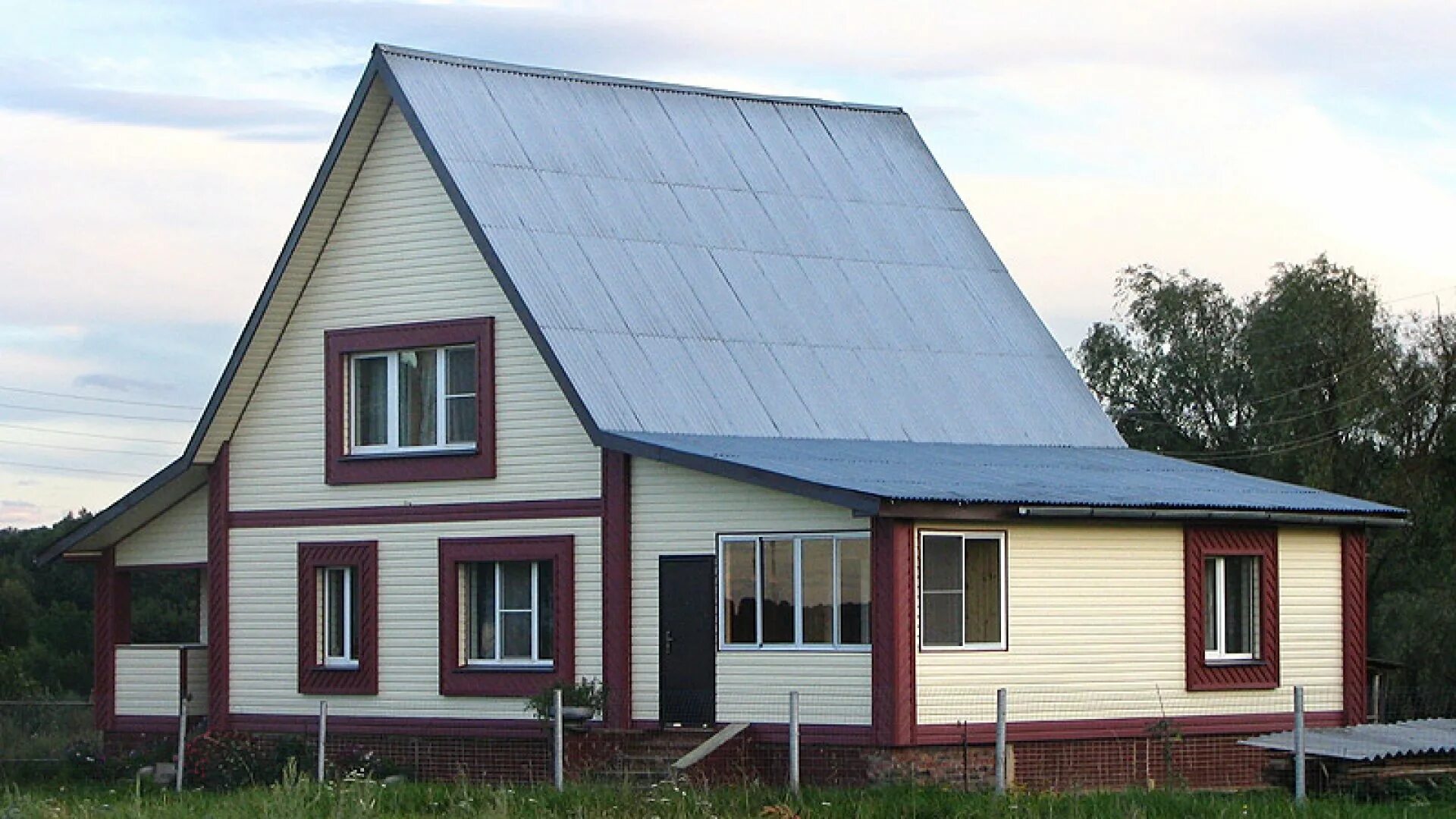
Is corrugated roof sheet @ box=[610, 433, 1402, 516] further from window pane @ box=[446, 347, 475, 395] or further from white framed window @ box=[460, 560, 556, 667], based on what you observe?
window pane @ box=[446, 347, 475, 395]

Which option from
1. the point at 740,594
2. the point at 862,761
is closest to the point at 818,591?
the point at 740,594

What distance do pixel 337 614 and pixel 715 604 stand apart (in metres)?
7.01

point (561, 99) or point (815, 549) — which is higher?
point (561, 99)

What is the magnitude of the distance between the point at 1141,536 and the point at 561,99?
10.8 metres

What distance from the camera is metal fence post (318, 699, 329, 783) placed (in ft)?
110

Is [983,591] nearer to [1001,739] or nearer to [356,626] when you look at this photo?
[1001,739]

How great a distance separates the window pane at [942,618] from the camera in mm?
30750

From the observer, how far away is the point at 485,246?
33844 mm

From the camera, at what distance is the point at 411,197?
3559cm

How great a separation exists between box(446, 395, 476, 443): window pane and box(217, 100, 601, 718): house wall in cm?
66

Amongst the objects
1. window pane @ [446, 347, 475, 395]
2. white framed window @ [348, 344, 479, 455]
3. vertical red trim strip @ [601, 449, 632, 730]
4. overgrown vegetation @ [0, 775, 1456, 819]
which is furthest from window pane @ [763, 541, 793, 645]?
window pane @ [446, 347, 475, 395]

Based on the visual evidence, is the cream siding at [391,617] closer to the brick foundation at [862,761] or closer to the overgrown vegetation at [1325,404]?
the brick foundation at [862,761]

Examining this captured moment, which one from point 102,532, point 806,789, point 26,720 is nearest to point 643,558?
point 806,789

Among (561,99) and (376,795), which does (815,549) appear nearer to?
(376,795)
